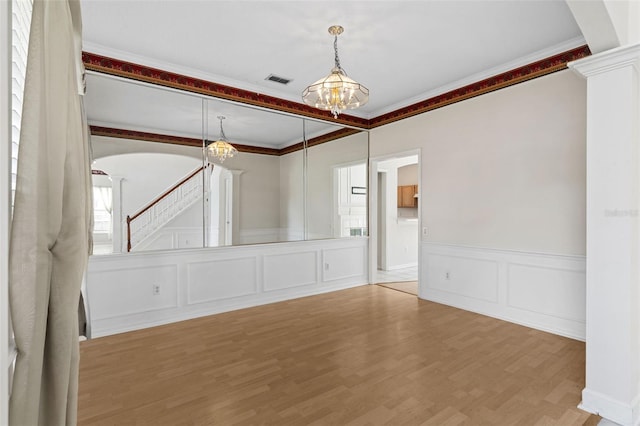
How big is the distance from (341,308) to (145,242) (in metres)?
2.52

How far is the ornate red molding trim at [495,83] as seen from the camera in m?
3.34

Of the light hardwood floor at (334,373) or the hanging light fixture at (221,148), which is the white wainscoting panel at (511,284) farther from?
the hanging light fixture at (221,148)

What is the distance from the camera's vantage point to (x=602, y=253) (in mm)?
2135

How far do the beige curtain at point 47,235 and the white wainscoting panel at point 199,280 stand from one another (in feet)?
8.78

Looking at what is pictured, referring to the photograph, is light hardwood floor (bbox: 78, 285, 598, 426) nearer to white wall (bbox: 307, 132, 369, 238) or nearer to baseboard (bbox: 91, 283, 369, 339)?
baseboard (bbox: 91, 283, 369, 339)

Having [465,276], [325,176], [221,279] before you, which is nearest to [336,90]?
[325,176]

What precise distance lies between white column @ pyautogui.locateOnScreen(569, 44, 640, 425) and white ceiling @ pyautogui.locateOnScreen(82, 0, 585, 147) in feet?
3.46

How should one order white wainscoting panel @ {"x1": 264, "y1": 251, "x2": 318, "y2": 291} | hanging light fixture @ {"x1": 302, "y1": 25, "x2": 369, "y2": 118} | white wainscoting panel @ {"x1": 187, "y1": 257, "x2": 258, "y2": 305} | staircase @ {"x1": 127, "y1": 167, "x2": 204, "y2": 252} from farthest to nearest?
white wainscoting panel @ {"x1": 264, "y1": 251, "x2": 318, "y2": 291}
white wainscoting panel @ {"x1": 187, "y1": 257, "x2": 258, "y2": 305}
staircase @ {"x1": 127, "y1": 167, "x2": 204, "y2": 252}
hanging light fixture @ {"x1": 302, "y1": 25, "x2": 369, "y2": 118}

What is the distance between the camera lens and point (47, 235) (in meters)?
0.98

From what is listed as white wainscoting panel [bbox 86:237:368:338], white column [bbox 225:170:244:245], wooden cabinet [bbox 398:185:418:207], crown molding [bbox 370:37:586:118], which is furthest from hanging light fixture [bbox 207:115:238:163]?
wooden cabinet [bbox 398:185:418:207]

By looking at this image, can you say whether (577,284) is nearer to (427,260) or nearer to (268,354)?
(427,260)

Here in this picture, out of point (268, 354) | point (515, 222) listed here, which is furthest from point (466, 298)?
point (268, 354)

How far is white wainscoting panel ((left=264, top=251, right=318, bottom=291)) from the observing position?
467 centimetres

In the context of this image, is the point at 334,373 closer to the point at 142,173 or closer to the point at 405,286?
the point at 142,173
